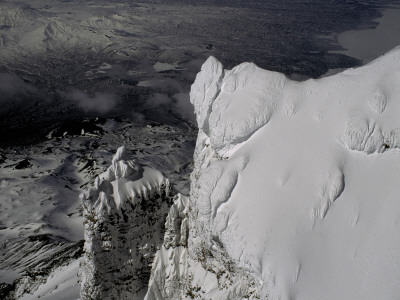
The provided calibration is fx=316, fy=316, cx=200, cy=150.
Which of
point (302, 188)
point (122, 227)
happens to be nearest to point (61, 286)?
point (122, 227)

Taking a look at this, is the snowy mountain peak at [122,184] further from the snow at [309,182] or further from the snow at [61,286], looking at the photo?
the snow at [61,286]

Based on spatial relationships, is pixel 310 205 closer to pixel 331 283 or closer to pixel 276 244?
pixel 276 244

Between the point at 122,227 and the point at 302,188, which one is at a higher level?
the point at 302,188

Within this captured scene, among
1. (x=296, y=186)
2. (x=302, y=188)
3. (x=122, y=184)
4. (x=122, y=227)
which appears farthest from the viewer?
(x=122, y=184)

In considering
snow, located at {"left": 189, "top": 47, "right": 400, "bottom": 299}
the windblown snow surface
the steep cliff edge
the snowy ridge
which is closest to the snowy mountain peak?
the snowy ridge

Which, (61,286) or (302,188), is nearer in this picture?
(302,188)

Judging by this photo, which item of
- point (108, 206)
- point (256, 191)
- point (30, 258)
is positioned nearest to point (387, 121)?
point (256, 191)

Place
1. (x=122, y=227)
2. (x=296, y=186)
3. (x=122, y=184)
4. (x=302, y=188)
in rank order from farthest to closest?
(x=122, y=184) < (x=122, y=227) < (x=296, y=186) < (x=302, y=188)

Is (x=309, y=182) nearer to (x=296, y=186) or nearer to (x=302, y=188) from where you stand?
(x=302, y=188)

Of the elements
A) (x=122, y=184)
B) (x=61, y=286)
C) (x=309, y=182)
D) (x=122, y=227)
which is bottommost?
(x=61, y=286)
